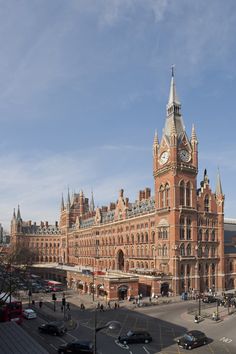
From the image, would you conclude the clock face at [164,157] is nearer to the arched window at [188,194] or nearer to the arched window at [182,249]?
the arched window at [188,194]

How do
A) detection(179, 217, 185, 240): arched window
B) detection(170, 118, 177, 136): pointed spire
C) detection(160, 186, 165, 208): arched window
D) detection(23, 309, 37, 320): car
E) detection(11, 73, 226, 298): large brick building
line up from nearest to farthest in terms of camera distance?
detection(23, 309, 37, 320): car → detection(11, 73, 226, 298): large brick building → detection(179, 217, 185, 240): arched window → detection(170, 118, 177, 136): pointed spire → detection(160, 186, 165, 208): arched window

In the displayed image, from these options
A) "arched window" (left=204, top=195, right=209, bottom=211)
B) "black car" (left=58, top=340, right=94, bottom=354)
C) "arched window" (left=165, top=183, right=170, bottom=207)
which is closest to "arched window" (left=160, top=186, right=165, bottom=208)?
"arched window" (left=165, top=183, right=170, bottom=207)

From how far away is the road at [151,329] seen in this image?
44.7m

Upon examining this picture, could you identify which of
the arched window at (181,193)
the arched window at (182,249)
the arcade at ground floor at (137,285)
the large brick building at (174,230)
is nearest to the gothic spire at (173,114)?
the large brick building at (174,230)

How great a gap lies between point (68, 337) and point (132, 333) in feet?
29.4

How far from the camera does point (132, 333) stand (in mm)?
46531

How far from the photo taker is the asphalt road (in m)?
44.7

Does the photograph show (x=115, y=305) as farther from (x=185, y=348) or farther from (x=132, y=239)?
(x=132, y=239)

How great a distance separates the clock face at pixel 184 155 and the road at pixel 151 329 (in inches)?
1384

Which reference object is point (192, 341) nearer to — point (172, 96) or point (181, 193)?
point (181, 193)

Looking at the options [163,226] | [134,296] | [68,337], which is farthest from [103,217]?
[68,337]

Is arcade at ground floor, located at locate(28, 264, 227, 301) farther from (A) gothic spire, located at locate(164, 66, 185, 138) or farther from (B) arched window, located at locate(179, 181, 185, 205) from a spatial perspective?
(A) gothic spire, located at locate(164, 66, 185, 138)

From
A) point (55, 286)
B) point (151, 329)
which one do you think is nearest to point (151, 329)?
point (151, 329)

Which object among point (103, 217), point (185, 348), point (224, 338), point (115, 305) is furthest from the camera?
point (103, 217)
